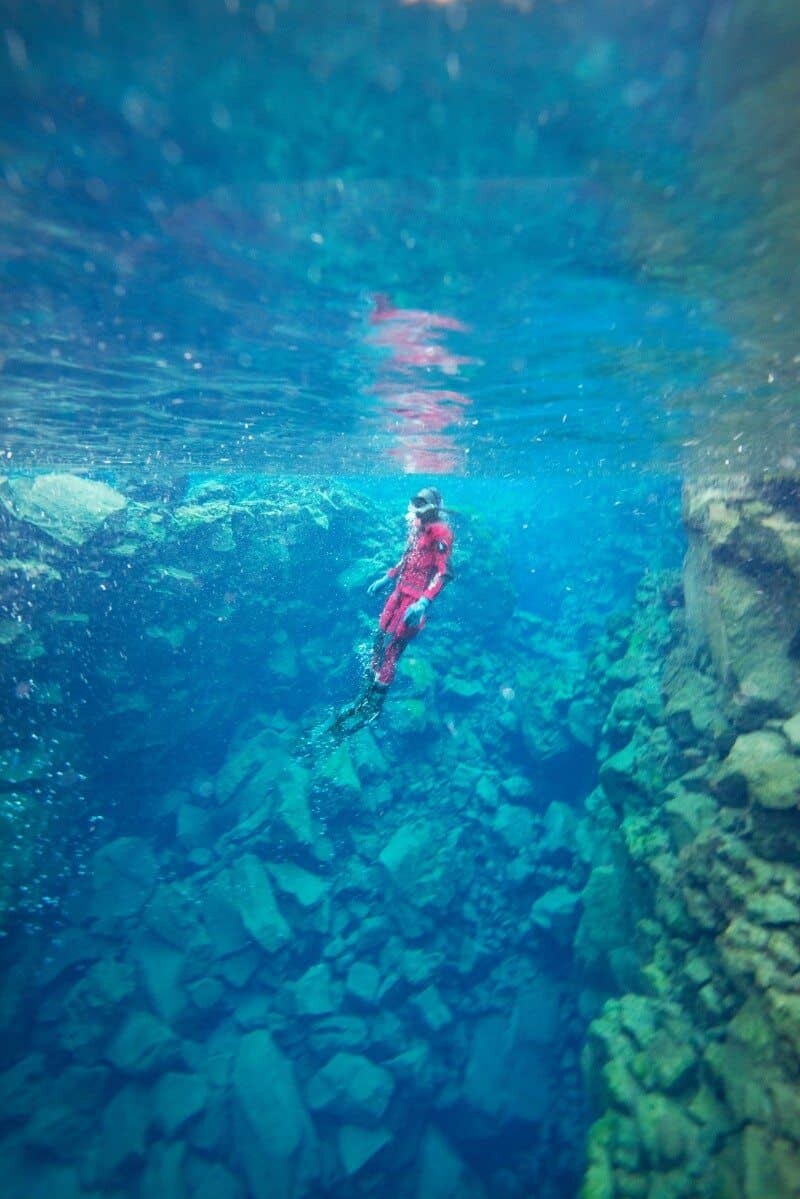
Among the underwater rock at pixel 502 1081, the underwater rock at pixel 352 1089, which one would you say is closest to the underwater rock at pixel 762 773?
the underwater rock at pixel 502 1081

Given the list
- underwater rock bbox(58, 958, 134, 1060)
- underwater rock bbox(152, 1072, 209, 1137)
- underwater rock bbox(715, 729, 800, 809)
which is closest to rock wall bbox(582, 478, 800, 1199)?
underwater rock bbox(715, 729, 800, 809)

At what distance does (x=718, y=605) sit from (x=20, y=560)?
16.1 m

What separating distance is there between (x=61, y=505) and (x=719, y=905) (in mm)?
17104

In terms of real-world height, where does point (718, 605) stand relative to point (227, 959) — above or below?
above

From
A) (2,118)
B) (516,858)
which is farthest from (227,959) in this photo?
(2,118)

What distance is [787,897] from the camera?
6.45m

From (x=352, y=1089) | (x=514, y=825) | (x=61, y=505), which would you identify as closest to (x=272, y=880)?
(x=352, y=1089)

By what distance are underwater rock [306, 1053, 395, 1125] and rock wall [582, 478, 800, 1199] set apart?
4.68 metres

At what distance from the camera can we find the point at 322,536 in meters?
20.0

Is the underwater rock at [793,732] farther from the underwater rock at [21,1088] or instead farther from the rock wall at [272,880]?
the underwater rock at [21,1088]

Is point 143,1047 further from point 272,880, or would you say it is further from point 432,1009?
point 432,1009

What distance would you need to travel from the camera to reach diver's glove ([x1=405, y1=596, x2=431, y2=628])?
26.1ft

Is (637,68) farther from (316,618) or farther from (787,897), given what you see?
(316,618)

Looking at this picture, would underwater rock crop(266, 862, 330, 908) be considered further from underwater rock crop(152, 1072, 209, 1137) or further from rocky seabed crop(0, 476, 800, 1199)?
underwater rock crop(152, 1072, 209, 1137)
